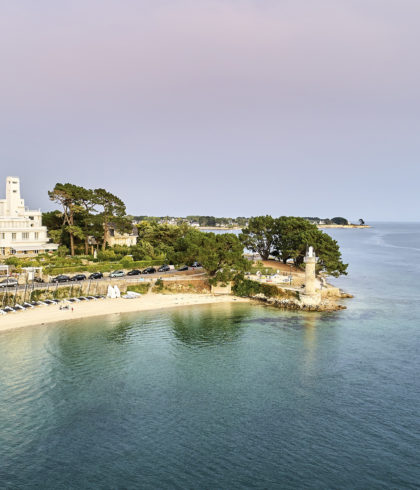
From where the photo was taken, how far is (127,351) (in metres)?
49.4

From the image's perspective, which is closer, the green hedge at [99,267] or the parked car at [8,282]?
the parked car at [8,282]

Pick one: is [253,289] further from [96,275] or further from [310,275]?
[96,275]

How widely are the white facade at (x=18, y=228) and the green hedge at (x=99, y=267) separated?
17.4 metres

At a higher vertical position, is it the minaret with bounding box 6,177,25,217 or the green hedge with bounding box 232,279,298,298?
the minaret with bounding box 6,177,25,217

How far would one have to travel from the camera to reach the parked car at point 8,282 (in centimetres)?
7191

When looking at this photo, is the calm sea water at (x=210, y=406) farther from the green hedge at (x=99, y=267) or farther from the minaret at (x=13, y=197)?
the minaret at (x=13, y=197)

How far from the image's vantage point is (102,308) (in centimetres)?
6944

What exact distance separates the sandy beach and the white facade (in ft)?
106

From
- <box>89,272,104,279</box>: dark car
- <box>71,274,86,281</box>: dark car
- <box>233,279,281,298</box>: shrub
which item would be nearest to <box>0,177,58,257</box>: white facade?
<box>71,274,86,281</box>: dark car

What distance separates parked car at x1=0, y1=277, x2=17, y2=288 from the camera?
236 ft

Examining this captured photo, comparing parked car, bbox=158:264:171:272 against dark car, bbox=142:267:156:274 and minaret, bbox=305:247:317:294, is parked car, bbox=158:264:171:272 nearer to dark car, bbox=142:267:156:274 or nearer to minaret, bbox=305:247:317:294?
dark car, bbox=142:267:156:274

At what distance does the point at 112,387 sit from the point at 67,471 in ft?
40.8

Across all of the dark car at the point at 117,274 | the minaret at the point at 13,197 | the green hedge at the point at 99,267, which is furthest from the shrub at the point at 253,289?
the minaret at the point at 13,197

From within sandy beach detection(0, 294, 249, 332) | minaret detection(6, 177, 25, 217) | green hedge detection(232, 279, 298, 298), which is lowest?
sandy beach detection(0, 294, 249, 332)
